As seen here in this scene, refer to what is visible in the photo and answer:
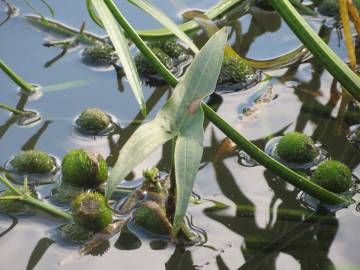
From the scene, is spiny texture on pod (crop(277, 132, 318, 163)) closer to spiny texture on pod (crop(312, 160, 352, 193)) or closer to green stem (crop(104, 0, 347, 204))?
spiny texture on pod (crop(312, 160, 352, 193))

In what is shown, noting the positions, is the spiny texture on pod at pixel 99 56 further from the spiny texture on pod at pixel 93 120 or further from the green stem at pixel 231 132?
the green stem at pixel 231 132

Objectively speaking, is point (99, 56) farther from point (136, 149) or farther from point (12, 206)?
point (136, 149)

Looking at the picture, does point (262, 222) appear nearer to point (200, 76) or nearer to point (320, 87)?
point (200, 76)

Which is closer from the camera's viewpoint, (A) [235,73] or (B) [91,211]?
(B) [91,211]

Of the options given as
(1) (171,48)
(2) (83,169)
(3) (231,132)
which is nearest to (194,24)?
(1) (171,48)

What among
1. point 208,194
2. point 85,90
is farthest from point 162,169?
point 85,90

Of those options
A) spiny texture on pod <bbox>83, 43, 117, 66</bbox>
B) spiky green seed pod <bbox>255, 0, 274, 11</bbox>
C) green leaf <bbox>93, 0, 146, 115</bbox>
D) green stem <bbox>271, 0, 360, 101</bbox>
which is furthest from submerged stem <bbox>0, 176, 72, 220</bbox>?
spiky green seed pod <bbox>255, 0, 274, 11</bbox>
